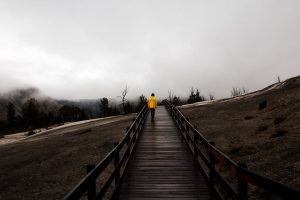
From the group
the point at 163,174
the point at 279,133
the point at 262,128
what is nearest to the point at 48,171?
the point at 163,174

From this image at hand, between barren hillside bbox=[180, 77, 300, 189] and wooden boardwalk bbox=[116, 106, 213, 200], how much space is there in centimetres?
300

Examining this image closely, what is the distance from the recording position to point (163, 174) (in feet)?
36.7

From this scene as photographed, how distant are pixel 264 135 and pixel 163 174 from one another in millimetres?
10121

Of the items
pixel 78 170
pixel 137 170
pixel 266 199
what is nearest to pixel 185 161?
pixel 137 170

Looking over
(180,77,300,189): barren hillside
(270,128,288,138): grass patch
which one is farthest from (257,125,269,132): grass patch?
(270,128,288,138): grass patch

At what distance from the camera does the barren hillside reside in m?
12.5

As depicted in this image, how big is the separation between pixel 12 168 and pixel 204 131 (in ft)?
45.6

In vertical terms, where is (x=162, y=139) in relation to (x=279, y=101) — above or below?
below

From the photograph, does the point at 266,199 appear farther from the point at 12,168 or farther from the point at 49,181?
the point at 12,168

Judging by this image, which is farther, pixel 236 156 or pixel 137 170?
pixel 236 156

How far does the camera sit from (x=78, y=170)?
16984mm

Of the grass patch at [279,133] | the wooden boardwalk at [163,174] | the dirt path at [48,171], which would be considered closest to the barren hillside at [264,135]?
the grass patch at [279,133]

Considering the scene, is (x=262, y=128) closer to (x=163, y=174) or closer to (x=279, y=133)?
(x=279, y=133)

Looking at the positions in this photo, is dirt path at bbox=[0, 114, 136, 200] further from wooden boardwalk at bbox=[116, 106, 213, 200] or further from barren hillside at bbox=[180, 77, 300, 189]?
barren hillside at bbox=[180, 77, 300, 189]
